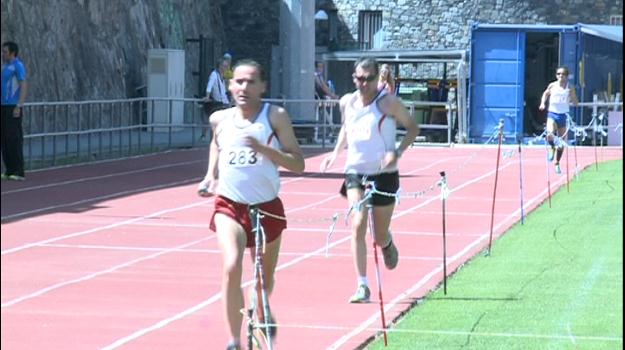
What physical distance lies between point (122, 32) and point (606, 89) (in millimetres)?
13524

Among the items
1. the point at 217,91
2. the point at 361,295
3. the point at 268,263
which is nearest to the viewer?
the point at 268,263

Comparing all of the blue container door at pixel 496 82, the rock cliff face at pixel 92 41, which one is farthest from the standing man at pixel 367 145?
the blue container door at pixel 496 82

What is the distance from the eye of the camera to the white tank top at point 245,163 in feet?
30.6

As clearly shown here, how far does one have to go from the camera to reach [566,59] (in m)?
40.1

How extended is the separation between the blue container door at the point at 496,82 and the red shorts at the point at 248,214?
29.9 m

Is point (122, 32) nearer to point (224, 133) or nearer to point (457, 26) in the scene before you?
point (457, 26)

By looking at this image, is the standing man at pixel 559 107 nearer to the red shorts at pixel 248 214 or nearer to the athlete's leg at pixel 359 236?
the athlete's leg at pixel 359 236

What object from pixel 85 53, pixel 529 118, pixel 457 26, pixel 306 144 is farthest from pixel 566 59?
pixel 457 26

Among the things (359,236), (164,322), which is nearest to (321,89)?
(359,236)

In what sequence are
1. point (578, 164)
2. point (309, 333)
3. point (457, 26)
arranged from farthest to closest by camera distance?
1. point (457, 26)
2. point (578, 164)
3. point (309, 333)

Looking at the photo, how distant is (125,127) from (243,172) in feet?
68.2

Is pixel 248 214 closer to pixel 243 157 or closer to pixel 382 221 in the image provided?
pixel 243 157

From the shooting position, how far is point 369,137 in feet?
40.7

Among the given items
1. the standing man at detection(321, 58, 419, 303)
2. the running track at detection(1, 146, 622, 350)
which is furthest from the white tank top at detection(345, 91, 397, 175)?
the running track at detection(1, 146, 622, 350)
